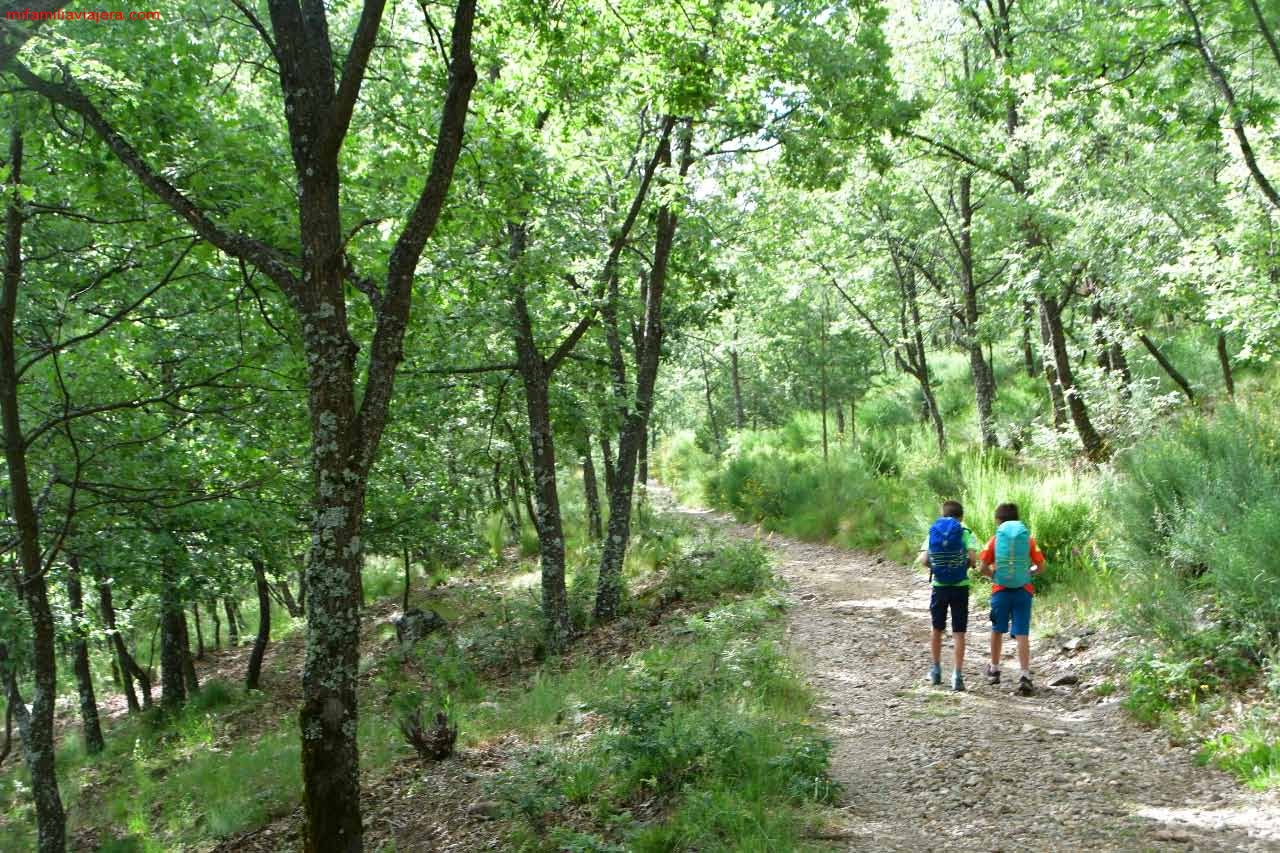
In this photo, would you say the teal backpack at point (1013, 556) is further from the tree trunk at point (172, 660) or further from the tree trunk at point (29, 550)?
the tree trunk at point (172, 660)

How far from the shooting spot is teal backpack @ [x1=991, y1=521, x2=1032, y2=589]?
6.86 metres

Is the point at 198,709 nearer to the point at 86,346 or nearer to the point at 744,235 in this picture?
the point at 86,346

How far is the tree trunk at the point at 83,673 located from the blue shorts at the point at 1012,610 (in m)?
10.3

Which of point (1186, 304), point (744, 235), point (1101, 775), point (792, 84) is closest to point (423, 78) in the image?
point (792, 84)

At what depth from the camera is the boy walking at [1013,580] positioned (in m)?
6.80

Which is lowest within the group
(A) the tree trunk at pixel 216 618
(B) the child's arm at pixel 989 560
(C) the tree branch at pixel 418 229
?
(A) the tree trunk at pixel 216 618

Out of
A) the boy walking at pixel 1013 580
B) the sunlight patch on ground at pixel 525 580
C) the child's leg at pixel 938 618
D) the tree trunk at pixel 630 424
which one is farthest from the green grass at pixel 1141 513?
the sunlight patch on ground at pixel 525 580

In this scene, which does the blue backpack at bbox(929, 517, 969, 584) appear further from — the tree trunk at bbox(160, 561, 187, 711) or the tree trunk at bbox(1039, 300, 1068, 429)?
the tree trunk at bbox(160, 561, 187, 711)

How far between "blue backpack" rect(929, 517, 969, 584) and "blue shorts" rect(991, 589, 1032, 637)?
0.40m

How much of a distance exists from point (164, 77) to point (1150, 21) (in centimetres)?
768

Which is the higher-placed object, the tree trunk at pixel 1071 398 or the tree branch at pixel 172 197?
the tree branch at pixel 172 197

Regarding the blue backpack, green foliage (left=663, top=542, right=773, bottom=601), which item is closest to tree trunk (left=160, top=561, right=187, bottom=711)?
green foliage (left=663, top=542, right=773, bottom=601)

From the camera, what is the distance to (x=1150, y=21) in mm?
6355

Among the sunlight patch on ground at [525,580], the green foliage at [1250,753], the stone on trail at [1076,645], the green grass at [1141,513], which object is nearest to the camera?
the green foliage at [1250,753]
